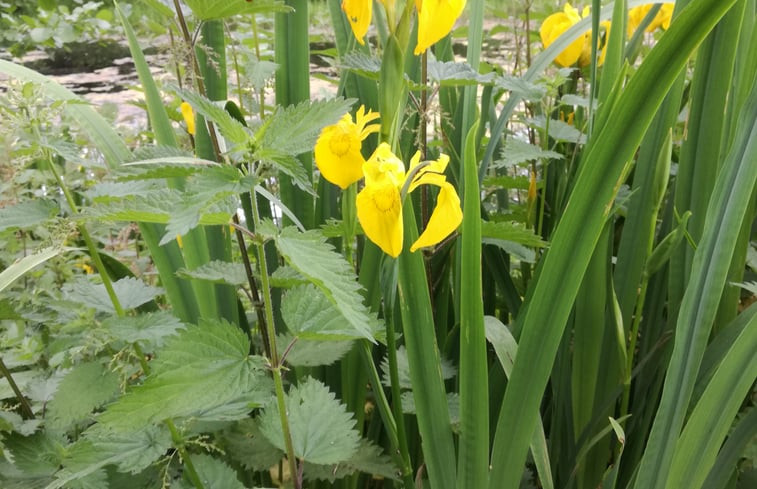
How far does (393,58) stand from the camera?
0.52 m

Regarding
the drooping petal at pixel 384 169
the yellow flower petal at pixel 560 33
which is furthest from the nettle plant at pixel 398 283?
the yellow flower petal at pixel 560 33

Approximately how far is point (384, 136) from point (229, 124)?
0.46 ft

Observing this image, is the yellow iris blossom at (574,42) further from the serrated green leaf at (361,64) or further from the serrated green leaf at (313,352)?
the serrated green leaf at (313,352)

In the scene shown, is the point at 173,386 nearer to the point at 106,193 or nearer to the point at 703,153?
the point at 106,193

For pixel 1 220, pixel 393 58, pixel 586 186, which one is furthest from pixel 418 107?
pixel 1 220

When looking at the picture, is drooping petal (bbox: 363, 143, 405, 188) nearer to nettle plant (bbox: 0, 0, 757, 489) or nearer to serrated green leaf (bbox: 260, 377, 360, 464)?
nettle plant (bbox: 0, 0, 757, 489)

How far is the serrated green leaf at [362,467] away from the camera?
2.22 feet

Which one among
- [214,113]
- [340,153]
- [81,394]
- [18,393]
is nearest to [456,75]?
[340,153]

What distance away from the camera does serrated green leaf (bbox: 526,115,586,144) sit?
0.90 m

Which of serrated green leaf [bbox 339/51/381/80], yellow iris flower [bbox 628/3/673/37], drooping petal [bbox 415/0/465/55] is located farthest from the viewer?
yellow iris flower [bbox 628/3/673/37]

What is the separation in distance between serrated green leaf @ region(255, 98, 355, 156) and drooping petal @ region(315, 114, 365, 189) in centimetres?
4

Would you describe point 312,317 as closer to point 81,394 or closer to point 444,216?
point 444,216

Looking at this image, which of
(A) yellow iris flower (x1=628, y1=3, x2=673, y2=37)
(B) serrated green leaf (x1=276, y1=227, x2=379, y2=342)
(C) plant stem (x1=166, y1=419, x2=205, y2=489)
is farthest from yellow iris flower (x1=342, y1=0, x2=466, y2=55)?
(A) yellow iris flower (x1=628, y1=3, x2=673, y2=37)

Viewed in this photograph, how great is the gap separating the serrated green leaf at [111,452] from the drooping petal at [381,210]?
0.30m
